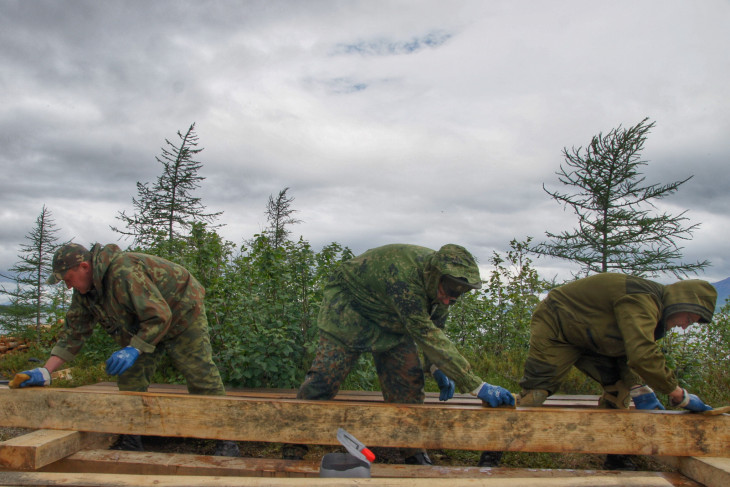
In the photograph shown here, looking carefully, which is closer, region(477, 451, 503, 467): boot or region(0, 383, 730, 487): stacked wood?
region(0, 383, 730, 487): stacked wood

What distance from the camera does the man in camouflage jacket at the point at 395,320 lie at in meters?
2.90

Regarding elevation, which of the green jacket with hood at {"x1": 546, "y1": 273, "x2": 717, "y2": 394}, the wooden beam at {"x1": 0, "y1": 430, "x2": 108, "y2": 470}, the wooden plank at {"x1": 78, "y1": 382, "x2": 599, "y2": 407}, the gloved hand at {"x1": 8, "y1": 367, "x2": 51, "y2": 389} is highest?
the green jacket with hood at {"x1": 546, "y1": 273, "x2": 717, "y2": 394}

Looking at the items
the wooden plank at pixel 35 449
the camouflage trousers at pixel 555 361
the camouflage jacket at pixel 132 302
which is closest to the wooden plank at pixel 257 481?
the wooden plank at pixel 35 449

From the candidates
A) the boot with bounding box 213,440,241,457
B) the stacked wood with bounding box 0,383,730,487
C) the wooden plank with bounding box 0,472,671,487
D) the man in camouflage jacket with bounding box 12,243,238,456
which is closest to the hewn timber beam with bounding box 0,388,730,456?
the stacked wood with bounding box 0,383,730,487

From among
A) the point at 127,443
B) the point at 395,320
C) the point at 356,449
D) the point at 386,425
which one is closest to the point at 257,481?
the point at 356,449

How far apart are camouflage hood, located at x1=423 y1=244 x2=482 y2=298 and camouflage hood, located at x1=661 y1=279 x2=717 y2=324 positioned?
1280 millimetres

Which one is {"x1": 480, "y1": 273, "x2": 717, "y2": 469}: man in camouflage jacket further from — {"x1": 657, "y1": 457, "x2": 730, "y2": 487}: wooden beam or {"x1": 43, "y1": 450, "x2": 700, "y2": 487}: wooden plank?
{"x1": 43, "y1": 450, "x2": 700, "y2": 487}: wooden plank

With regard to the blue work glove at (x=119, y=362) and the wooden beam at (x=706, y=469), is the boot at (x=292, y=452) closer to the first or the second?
the blue work glove at (x=119, y=362)

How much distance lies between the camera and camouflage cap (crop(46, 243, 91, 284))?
3.17 m

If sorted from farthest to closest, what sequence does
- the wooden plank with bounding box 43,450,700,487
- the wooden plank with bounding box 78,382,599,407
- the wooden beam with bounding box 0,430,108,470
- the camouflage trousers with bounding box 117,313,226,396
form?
the wooden plank with bounding box 78,382,599,407
the camouflage trousers with bounding box 117,313,226,396
the wooden plank with bounding box 43,450,700,487
the wooden beam with bounding box 0,430,108,470

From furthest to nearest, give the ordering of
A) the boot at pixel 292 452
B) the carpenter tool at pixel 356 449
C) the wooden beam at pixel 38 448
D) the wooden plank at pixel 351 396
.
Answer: the wooden plank at pixel 351 396, the boot at pixel 292 452, the wooden beam at pixel 38 448, the carpenter tool at pixel 356 449

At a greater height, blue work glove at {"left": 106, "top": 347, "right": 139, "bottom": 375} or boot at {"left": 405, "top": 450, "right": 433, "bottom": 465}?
blue work glove at {"left": 106, "top": 347, "right": 139, "bottom": 375}

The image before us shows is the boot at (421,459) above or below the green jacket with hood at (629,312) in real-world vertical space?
below

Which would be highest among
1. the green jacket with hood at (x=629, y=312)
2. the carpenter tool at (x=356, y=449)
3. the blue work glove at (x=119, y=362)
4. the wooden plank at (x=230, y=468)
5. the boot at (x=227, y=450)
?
the green jacket with hood at (x=629, y=312)
